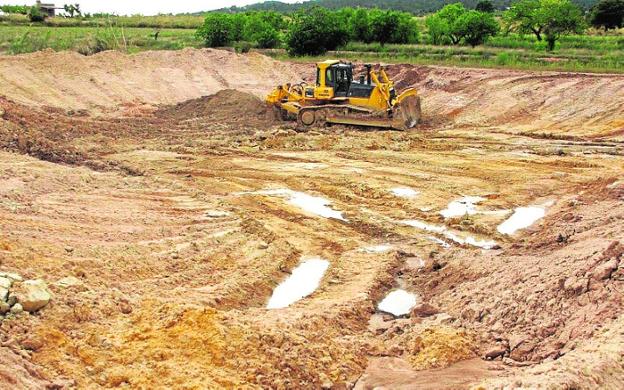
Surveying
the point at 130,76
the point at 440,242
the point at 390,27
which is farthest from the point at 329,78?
the point at 390,27

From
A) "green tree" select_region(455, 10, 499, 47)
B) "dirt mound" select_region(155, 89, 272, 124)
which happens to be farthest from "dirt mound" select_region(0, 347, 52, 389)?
"green tree" select_region(455, 10, 499, 47)

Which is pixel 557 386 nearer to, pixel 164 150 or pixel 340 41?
pixel 164 150

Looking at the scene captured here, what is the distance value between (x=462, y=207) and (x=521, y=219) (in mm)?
1128

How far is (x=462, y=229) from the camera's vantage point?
11695mm

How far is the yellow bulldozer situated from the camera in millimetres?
20234

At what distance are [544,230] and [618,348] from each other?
526 cm

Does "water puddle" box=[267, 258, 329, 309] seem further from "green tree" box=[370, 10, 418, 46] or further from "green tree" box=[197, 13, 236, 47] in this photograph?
"green tree" box=[370, 10, 418, 46]

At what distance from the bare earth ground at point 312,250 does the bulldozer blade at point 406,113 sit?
452 millimetres

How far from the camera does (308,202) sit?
1326 cm

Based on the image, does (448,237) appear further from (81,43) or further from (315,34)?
(315,34)

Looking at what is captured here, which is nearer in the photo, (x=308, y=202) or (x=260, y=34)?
(x=308, y=202)

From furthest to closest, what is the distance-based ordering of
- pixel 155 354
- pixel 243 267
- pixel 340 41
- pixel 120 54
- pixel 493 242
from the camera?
pixel 340 41, pixel 120 54, pixel 493 242, pixel 243 267, pixel 155 354

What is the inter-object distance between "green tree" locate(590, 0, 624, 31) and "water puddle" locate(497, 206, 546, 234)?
4240 cm

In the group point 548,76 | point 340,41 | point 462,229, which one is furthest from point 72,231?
point 340,41
